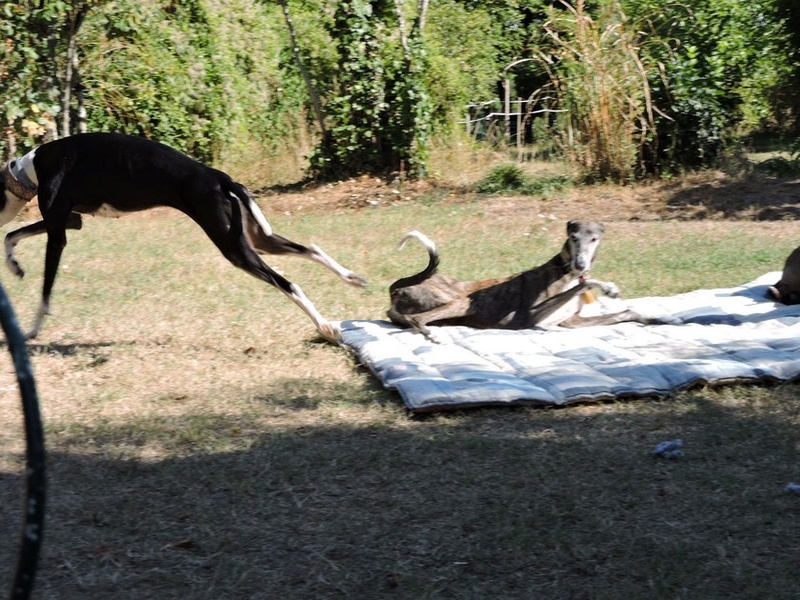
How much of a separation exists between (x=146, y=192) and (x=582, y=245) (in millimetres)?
3355

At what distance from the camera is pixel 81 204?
714cm

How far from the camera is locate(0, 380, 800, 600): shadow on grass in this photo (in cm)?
369

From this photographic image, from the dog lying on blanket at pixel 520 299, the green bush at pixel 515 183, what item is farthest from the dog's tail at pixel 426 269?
the green bush at pixel 515 183

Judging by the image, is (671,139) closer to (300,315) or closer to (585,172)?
(585,172)

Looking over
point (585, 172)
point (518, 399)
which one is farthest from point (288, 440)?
point (585, 172)

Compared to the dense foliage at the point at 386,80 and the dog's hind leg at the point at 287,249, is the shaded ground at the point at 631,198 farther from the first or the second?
the dog's hind leg at the point at 287,249

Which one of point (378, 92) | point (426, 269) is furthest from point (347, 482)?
point (378, 92)

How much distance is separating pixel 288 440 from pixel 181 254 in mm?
6003

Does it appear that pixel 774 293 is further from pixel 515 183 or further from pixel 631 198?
pixel 515 183

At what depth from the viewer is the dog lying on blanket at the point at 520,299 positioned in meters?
7.71

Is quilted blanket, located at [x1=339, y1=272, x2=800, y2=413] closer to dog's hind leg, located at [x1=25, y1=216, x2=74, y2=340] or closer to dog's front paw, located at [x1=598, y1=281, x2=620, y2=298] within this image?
dog's front paw, located at [x1=598, y1=281, x2=620, y2=298]

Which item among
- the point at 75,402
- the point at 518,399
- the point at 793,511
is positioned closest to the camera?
the point at 793,511

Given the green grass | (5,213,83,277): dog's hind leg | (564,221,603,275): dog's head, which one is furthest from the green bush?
(5,213,83,277): dog's hind leg

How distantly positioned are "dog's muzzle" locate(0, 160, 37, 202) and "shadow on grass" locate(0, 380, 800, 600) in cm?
253
